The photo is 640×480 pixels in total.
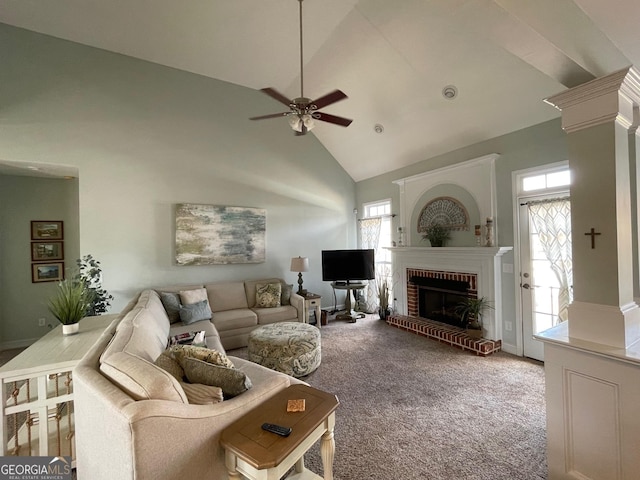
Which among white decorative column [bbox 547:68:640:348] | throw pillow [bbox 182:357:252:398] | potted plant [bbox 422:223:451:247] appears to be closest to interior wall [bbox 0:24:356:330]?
potted plant [bbox 422:223:451:247]

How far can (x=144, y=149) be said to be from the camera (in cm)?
417

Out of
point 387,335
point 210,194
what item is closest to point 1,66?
point 210,194

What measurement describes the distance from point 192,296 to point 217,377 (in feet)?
9.25

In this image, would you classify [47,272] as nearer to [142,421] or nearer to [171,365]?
[171,365]

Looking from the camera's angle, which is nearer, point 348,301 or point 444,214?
point 444,214

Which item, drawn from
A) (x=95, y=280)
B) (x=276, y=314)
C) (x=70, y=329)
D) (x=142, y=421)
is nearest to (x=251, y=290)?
(x=276, y=314)

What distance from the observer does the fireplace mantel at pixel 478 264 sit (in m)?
3.79

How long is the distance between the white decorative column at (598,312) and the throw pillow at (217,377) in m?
1.89

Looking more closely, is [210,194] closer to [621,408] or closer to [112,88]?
[112,88]

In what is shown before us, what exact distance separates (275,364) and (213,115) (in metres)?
4.13

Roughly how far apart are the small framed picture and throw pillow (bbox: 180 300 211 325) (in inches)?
90.9

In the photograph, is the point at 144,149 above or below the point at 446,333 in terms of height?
above

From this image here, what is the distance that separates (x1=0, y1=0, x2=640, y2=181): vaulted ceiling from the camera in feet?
9.96

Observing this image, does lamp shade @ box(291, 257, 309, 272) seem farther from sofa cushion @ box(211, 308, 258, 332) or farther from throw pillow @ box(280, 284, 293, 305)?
sofa cushion @ box(211, 308, 258, 332)
